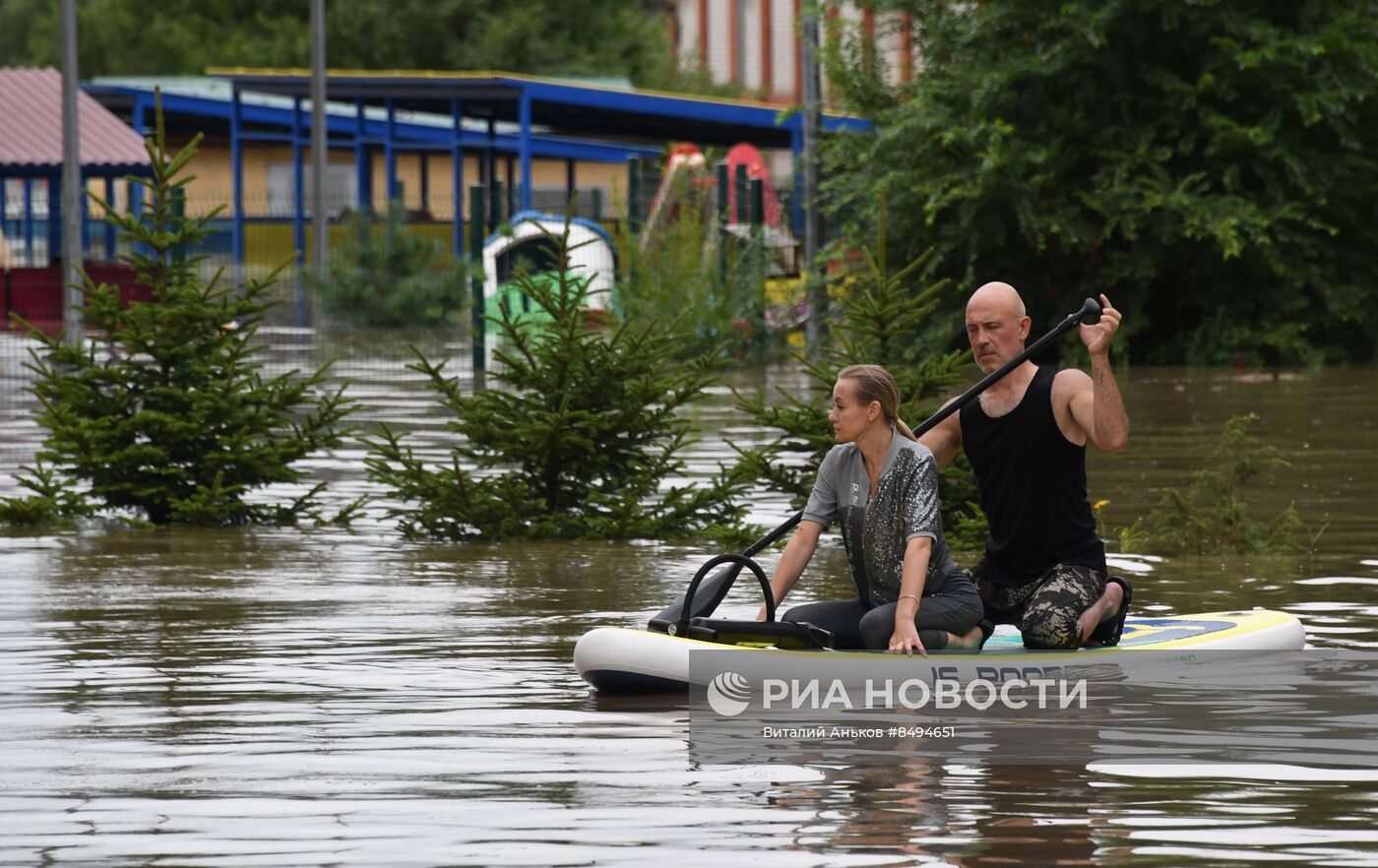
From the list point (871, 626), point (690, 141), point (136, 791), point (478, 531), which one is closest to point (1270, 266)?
point (478, 531)

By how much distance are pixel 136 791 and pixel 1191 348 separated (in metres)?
21.2

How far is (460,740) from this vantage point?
722 cm

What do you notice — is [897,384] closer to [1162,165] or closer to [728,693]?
[728,693]

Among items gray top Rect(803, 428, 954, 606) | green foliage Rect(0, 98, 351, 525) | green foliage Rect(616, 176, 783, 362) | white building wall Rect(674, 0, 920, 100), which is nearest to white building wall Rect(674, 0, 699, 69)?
white building wall Rect(674, 0, 920, 100)

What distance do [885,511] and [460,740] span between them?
1.73 meters

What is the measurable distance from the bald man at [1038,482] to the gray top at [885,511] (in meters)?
0.32

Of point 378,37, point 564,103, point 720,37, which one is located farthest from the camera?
point 720,37

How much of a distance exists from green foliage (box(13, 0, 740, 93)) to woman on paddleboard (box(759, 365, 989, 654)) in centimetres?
6177

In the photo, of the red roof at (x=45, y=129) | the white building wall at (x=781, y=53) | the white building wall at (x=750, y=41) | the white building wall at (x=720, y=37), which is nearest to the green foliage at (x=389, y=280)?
the red roof at (x=45, y=129)

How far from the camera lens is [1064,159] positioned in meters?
25.8

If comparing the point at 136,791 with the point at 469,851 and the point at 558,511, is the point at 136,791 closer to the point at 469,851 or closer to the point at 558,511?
the point at 469,851

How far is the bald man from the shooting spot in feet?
26.4

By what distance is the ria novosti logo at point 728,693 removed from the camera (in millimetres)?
7816

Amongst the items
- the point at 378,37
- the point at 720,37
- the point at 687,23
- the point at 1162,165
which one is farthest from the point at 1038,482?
the point at 687,23
